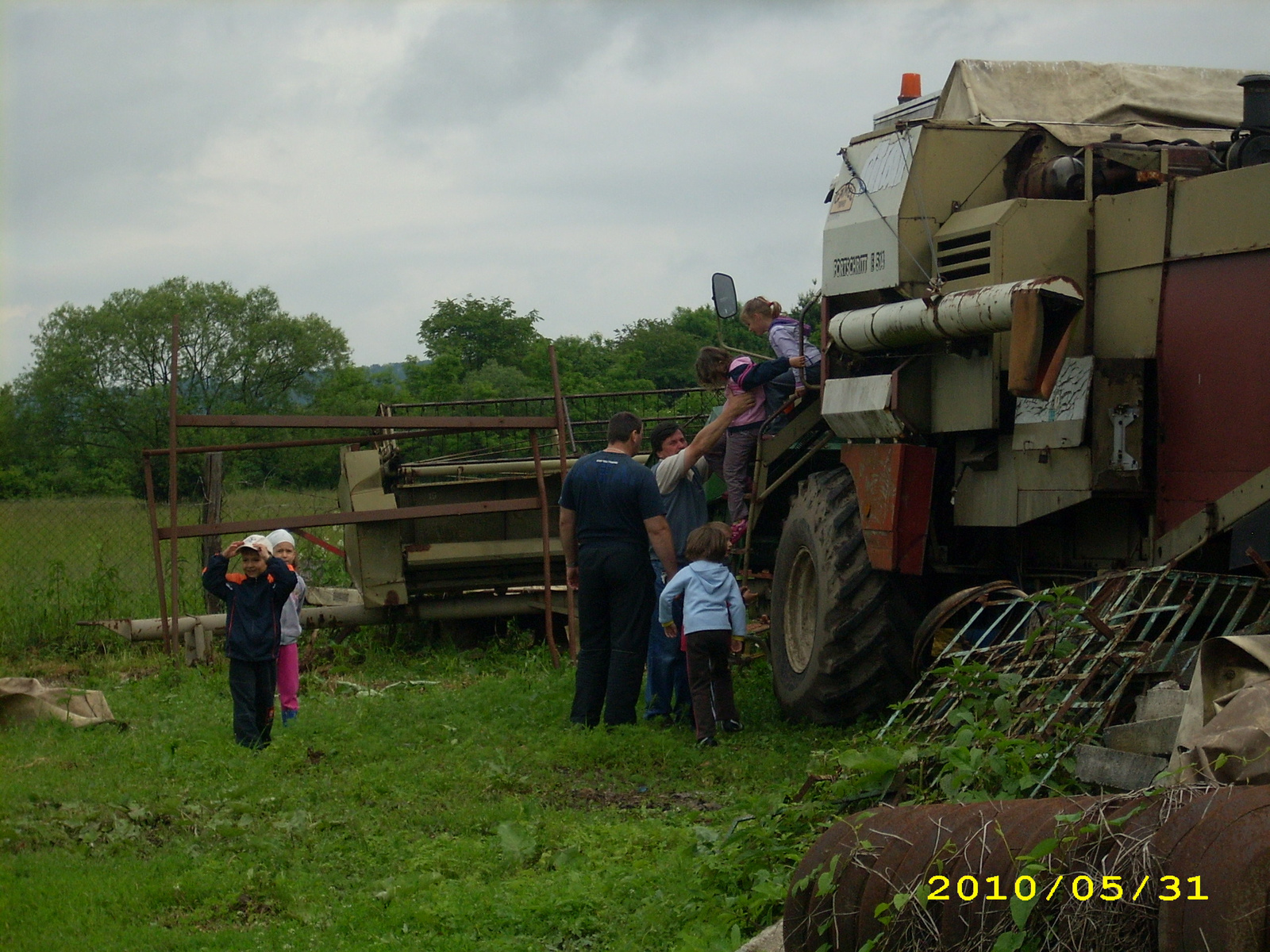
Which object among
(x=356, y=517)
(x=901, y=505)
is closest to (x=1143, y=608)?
(x=901, y=505)

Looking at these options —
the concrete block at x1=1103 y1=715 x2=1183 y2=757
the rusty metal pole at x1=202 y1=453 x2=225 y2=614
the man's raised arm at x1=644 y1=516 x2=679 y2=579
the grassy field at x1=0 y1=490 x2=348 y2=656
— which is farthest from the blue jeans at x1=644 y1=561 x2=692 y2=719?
the grassy field at x1=0 y1=490 x2=348 y2=656

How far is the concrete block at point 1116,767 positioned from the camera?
13.1ft

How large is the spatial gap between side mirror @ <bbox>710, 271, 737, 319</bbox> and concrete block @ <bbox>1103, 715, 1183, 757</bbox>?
4.16m

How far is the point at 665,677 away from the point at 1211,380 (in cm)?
367

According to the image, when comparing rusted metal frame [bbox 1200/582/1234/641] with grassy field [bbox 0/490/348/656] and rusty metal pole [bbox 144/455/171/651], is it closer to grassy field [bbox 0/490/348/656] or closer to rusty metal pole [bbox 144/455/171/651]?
rusty metal pole [bbox 144/455/171/651]

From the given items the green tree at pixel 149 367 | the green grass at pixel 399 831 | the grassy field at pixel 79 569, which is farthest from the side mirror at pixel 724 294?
the green tree at pixel 149 367

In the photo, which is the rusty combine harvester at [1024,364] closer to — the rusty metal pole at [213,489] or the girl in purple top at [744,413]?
the girl in purple top at [744,413]

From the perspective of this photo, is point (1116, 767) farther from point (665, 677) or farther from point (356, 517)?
point (356, 517)

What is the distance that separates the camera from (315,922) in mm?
4562

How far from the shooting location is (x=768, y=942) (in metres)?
3.92

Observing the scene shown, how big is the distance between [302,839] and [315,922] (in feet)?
3.17

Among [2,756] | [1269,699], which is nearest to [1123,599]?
[1269,699]

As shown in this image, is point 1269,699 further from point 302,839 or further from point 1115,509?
point 302,839
